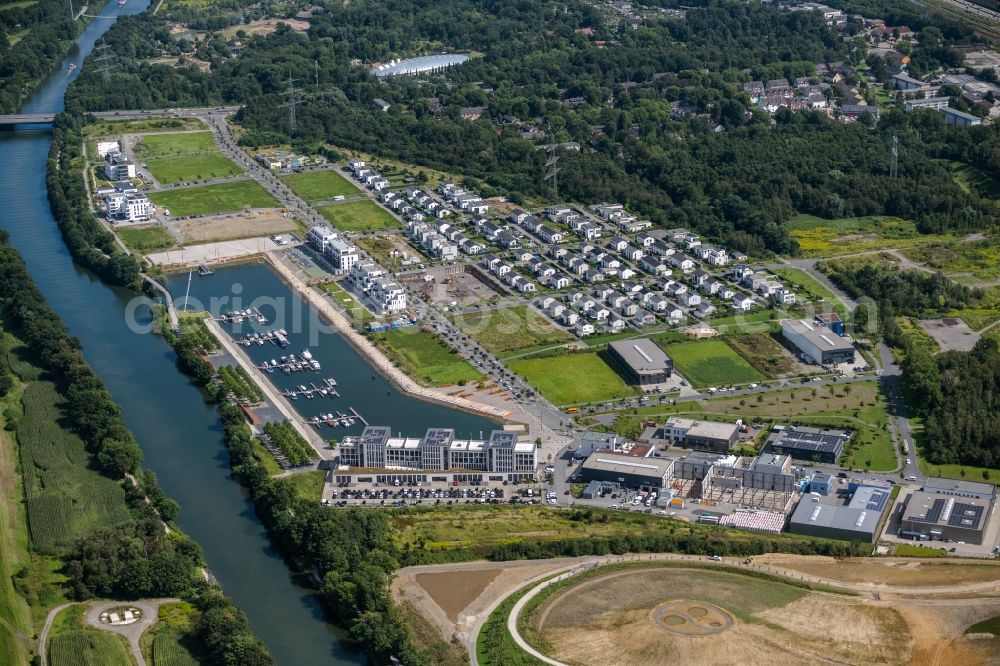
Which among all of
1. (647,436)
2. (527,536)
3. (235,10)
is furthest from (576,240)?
(235,10)

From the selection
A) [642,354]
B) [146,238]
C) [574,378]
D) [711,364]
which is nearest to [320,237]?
[146,238]

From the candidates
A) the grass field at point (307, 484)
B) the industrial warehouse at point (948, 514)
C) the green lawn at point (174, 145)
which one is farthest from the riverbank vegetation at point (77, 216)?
the industrial warehouse at point (948, 514)

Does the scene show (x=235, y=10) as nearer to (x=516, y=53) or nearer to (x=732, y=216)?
(x=516, y=53)

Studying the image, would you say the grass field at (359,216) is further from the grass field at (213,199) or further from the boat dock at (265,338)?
the boat dock at (265,338)

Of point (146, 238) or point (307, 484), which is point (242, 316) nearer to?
point (146, 238)

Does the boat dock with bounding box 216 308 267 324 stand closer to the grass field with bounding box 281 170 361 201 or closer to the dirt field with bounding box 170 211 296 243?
the dirt field with bounding box 170 211 296 243

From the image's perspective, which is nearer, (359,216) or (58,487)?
(58,487)

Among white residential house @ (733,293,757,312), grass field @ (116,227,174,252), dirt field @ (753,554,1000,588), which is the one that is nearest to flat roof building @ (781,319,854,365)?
white residential house @ (733,293,757,312)
